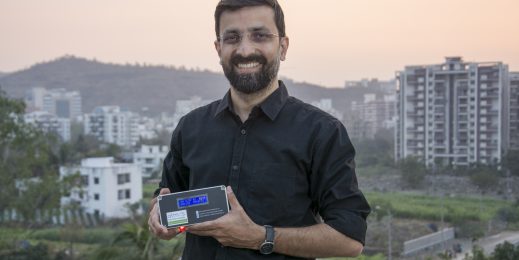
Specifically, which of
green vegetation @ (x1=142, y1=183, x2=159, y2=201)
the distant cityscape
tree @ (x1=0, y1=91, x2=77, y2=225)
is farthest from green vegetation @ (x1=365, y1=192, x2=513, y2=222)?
tree @ (x1=0, y1=91, x2=77, y2=225)

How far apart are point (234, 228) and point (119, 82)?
64.6 metres

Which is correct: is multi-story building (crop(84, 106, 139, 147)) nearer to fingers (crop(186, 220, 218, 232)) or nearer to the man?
the man

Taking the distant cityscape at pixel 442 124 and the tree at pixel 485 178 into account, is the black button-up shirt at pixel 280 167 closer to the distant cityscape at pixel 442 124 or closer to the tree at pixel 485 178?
the distant cityscape at pixel 442 124

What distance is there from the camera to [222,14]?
1.04 metres

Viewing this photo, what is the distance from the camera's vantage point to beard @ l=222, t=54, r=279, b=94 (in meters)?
1.01

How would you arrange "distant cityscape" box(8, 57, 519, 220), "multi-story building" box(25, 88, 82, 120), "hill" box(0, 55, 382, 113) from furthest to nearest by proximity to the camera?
"hill" box(0, 55, 382, 113), "multi-story building" box(25, 88, 82, 120), "distant cityscape" box(8, 57, 519, 220)

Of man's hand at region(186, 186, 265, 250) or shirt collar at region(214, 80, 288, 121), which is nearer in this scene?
man's hand at region(186, 186, 265, 250)

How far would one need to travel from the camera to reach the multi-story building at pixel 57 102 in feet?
196

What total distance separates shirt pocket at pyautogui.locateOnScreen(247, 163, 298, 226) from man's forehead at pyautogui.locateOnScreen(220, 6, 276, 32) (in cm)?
23

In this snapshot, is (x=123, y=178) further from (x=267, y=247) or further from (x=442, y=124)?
(x=267, y=247)

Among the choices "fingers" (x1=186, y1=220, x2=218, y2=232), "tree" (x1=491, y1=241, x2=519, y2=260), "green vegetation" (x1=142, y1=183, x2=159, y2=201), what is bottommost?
Result: "green vegetation" (x1=142, y1=183, x2=159, y2=201)

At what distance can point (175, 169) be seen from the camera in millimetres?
1140

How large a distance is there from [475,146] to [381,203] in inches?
147

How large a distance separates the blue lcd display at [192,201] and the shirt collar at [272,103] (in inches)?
7.4
